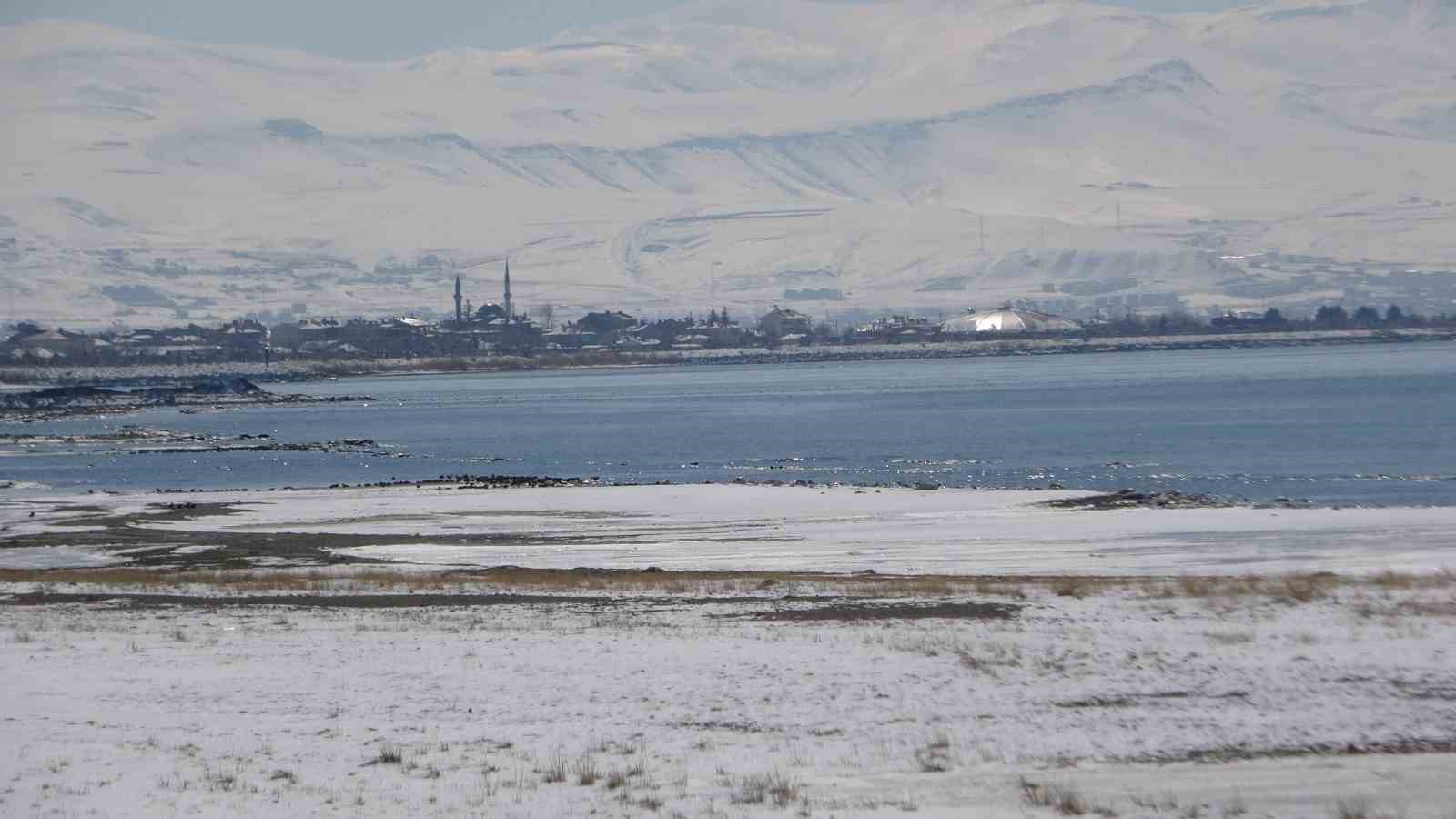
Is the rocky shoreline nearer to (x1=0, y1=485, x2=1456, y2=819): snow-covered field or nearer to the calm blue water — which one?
the calm blue water

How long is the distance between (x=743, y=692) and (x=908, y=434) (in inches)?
2285

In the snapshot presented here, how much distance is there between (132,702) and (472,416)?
283 ft

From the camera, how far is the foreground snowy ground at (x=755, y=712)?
1273 cm

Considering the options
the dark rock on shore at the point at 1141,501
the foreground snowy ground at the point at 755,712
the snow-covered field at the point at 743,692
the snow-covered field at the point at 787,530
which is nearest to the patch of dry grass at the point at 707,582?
the snow-covered field at the point at 743,692

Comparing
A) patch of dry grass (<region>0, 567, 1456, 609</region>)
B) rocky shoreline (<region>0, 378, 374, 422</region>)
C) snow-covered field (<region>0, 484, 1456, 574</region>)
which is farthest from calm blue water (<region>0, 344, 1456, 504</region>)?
patch of dry grass (<region>0, 567, 1456, 609</region>)

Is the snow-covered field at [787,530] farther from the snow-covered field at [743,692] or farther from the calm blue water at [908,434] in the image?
the calm blue water at [908,434]

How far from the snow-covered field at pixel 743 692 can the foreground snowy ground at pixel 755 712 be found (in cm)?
4

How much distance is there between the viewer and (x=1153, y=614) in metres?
19.8

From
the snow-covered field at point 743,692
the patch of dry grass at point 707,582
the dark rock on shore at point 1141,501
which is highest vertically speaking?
the snow-covered field at point 743,692

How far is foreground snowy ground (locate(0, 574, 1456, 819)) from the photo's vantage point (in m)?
12.7

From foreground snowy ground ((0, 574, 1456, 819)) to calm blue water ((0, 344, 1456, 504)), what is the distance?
24.7 m

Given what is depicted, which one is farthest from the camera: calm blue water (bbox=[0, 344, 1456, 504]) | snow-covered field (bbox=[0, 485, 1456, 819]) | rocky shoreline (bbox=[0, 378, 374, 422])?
rocky shoreline (bbox=[0, 378, 374, 422])

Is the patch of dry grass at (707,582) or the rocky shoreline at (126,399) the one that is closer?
the patch of dry grass at (707,582)

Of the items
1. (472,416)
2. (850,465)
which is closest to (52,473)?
(850,465)
